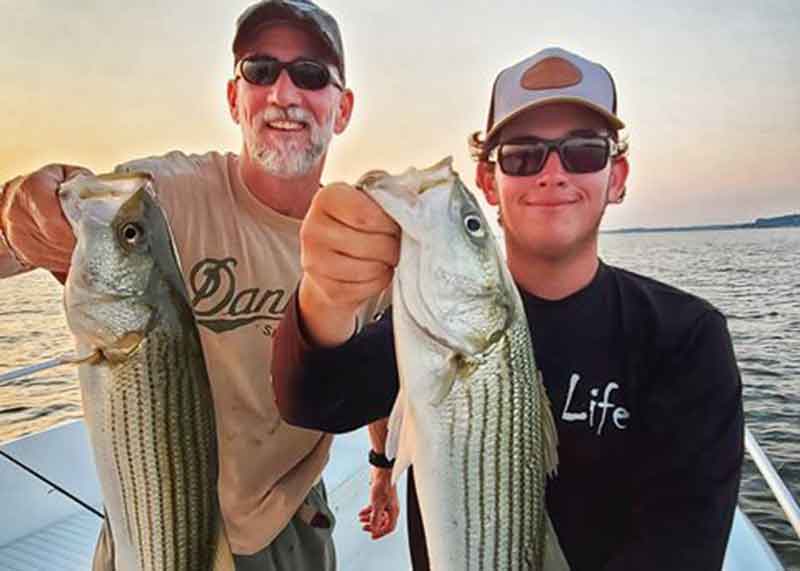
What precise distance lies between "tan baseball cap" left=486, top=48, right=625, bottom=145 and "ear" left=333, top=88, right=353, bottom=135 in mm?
734

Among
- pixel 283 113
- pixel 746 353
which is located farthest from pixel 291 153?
pixel 746 353

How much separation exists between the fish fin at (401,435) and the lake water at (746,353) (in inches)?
62.1

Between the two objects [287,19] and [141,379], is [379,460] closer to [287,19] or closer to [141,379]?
[141,379]

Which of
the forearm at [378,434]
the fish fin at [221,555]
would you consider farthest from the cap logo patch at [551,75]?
the fish fin at [221,555]

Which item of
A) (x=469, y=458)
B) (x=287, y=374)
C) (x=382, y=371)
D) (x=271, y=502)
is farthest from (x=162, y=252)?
(x=271, y=502)

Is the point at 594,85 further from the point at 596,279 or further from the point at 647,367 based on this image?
the point at 647,367

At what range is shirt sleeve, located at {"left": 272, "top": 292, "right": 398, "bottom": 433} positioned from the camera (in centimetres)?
201

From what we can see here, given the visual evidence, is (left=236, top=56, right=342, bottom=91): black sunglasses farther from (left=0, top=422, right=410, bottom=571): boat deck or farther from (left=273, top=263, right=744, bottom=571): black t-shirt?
(left=0, top=422, right=410, bottom=571): boat deck

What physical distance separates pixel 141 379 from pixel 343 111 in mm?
1776

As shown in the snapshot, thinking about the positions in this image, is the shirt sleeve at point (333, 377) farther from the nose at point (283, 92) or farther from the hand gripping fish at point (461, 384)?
the nose at point (283, 92)

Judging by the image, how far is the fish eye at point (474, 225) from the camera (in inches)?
67.7

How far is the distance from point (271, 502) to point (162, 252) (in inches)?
53.5

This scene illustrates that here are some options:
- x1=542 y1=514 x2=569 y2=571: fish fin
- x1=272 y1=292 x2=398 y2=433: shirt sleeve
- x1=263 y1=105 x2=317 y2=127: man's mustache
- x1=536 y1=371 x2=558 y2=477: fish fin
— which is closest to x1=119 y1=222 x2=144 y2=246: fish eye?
x1=272 y1=292 x2=398 y2=433: shirt sleeve

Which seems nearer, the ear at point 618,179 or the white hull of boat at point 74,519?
the ear at point 618,179
